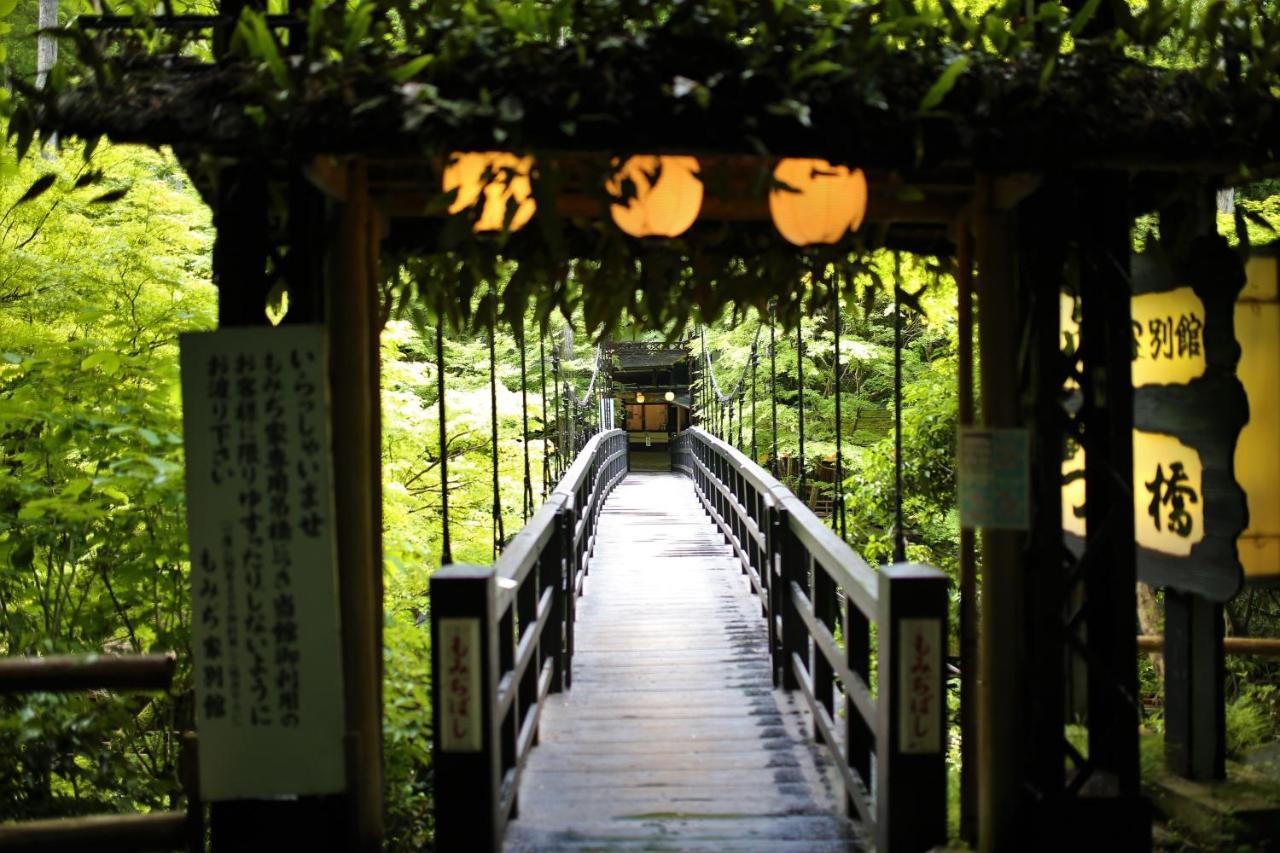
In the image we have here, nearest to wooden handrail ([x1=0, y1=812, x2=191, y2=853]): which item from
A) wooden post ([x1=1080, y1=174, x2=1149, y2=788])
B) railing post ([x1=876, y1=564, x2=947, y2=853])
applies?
railing post ([x1=876, y1=564, x2=947, y2=853])

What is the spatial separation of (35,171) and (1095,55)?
8.06 metres

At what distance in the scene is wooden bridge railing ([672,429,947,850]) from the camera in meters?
2.88

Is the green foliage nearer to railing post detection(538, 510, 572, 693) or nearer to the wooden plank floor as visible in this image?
railing post detection(538, 510, 572, 693)

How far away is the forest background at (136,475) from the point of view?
3891mm

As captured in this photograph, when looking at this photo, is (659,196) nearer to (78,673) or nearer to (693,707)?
(78,673)

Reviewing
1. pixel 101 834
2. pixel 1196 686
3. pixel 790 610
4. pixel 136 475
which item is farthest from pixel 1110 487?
pixel 136 475

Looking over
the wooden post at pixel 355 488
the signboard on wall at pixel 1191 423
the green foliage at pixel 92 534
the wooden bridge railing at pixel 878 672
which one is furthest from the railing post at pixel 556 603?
the signboard on wall at pixel 1191 423

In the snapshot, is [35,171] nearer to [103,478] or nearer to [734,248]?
[103,478]

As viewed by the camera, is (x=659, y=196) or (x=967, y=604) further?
(x=967, y=604)

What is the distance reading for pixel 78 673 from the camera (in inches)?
118

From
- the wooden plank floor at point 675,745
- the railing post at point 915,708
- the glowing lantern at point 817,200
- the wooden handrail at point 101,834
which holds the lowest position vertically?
the wooden plank floor at point 675,745

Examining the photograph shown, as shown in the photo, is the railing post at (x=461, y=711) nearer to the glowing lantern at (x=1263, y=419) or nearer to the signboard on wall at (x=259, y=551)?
the signboard on wall at (x=259, y=551)

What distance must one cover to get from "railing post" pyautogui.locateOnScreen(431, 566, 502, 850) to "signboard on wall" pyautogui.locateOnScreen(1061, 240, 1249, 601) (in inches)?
81.0

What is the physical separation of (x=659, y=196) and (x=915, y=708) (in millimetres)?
1777
